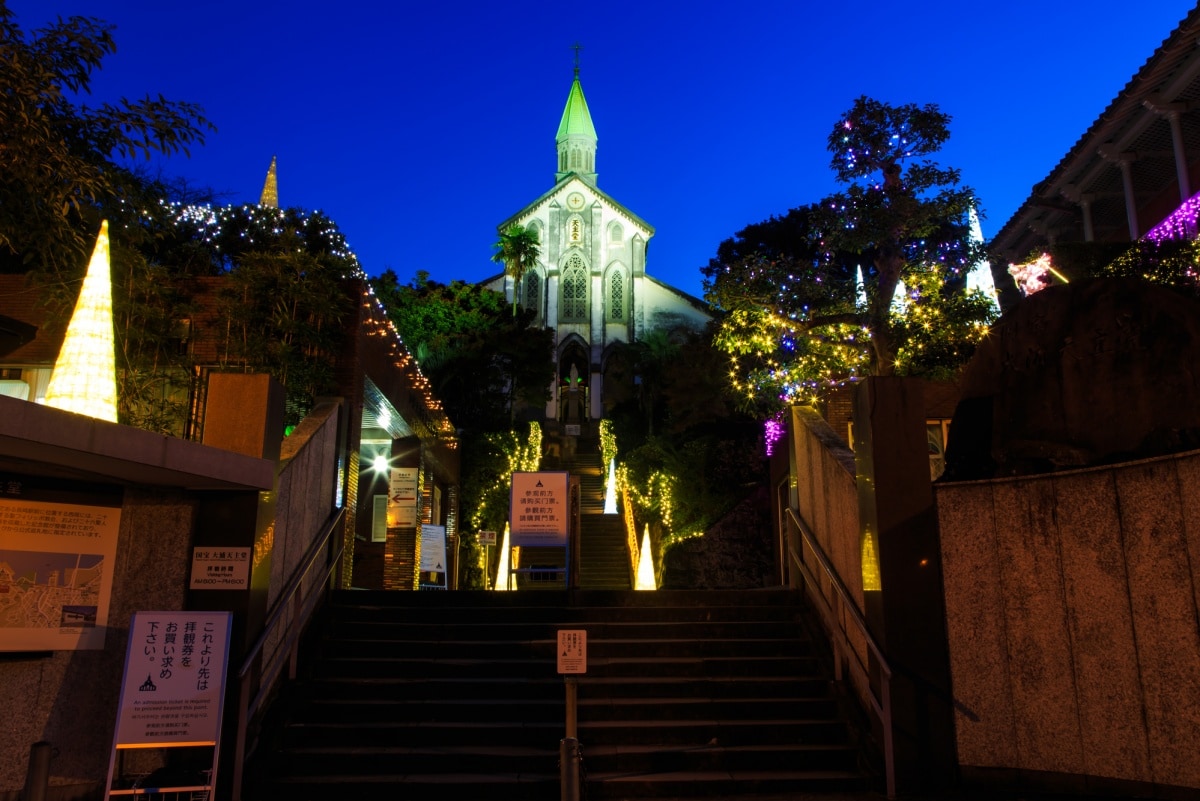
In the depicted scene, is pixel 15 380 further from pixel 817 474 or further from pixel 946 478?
pixel 946 478

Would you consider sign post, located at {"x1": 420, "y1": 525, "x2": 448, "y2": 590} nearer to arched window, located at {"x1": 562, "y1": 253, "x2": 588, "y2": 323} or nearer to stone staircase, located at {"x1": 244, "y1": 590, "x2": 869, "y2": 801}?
stone staircase, located at {"x1": 244, "y1": 590, "x2": 869, "y2": 801}

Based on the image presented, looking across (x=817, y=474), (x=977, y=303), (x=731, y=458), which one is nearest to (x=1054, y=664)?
(x=817, y=474)

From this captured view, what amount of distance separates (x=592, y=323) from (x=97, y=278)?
4548 cm

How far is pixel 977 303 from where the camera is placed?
1450 cm

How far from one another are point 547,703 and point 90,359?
5.03m

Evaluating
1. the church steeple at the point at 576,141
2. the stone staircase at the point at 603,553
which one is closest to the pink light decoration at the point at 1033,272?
the stone staircase at the point at 603,553

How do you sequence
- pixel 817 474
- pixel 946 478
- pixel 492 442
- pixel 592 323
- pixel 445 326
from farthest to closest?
pixel 592 323
pixel 445 326
pixel 492 442
pixel 817 474
pixel 946 478

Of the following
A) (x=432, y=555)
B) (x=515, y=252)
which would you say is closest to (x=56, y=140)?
(x=432, y=555)

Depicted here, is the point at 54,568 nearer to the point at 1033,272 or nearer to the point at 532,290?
the point at 1033,272

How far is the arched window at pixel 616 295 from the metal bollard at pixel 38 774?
49.7m

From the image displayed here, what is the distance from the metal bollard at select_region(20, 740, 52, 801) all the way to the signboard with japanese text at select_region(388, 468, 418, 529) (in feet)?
37.5

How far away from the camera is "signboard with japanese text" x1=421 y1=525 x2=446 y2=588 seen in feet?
55.5

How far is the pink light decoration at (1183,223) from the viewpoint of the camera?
47.9 feet

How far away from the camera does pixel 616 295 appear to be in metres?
55.0
